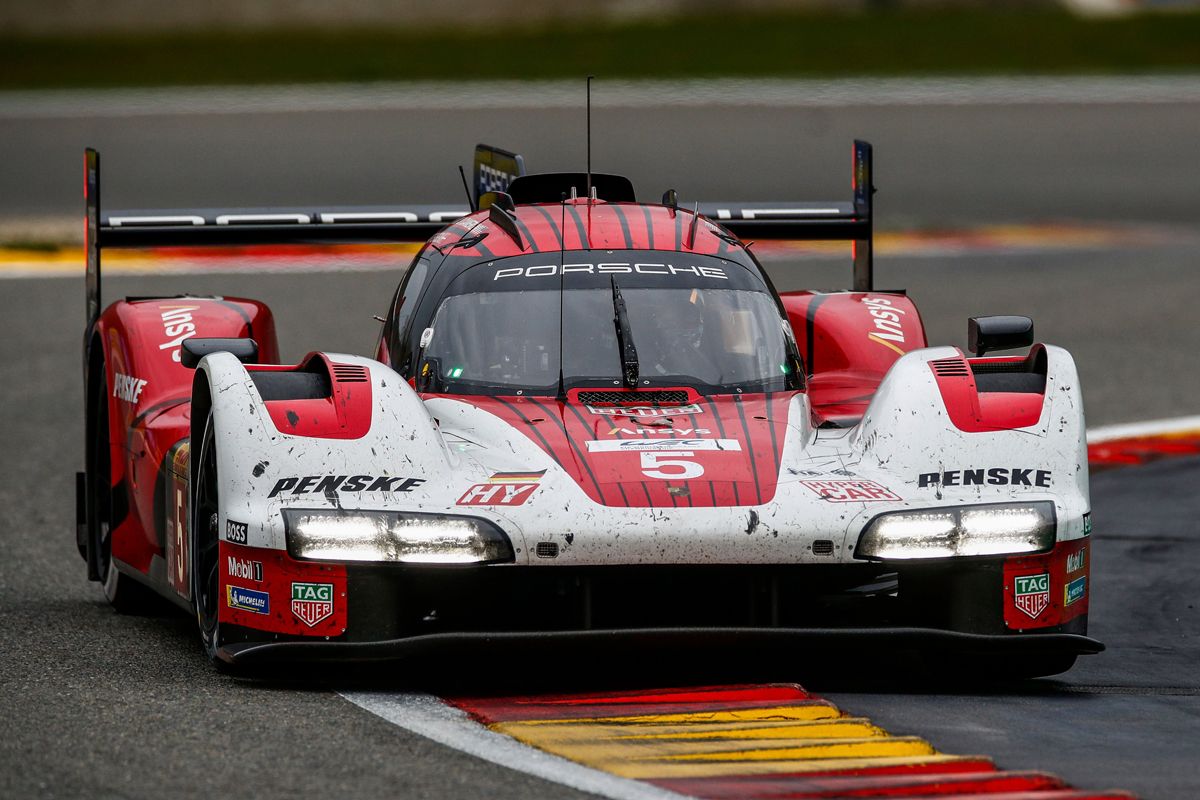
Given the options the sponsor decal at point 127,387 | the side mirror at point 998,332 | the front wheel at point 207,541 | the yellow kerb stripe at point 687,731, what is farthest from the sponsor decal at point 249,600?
the side mirror at point 998,332

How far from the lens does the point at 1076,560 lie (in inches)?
229

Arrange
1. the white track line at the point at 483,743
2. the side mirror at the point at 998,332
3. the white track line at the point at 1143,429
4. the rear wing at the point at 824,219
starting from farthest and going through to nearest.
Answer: the white track line at the point at 1143,429 < the rear wing at the point at 824,219 < the side mirror at the point at 998,332 < the white track line at the point at 483,743

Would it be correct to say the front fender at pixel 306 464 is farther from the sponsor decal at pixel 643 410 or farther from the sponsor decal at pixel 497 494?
the sponsor decal at pixel 643 410

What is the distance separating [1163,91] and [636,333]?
2354cm

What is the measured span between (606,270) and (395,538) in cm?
163

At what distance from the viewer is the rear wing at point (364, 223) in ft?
26.9

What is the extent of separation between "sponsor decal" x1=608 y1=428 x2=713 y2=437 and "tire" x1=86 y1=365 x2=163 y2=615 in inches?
82.8

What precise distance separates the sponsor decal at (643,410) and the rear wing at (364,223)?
74.0 inches

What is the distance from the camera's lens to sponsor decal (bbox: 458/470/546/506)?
5562 mm

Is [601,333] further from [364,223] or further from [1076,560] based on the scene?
[364,223]

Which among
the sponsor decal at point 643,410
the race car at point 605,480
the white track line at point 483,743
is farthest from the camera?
the sponsor decal at point 643,410

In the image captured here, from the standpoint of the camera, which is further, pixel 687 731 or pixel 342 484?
pixel 342 484

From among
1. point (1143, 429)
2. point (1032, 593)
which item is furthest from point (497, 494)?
point (1143, 429)

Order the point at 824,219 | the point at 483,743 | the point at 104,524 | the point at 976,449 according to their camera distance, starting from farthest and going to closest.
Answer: the point at 824,219 → the point at 104,524 → the point at 976,449 → the point at 483,743
